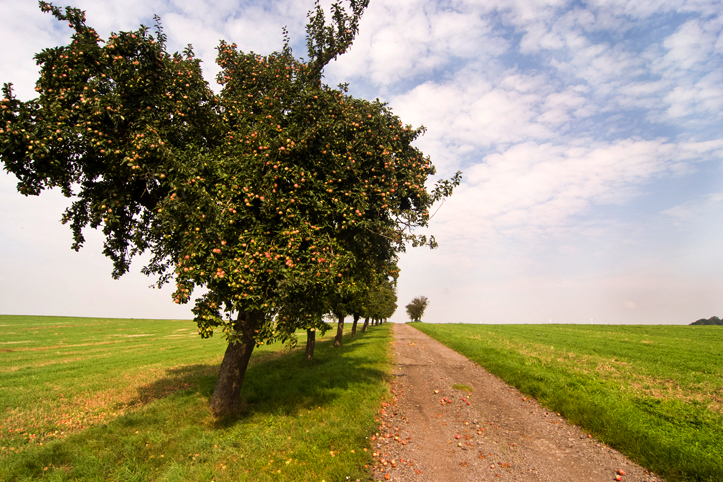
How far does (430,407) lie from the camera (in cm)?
1190

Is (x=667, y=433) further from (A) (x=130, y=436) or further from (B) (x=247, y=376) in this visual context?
(B) (x=247, y=376)

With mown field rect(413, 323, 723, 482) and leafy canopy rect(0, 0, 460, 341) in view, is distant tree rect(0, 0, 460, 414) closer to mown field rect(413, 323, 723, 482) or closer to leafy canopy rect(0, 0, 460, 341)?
leafy canopy rect(0, 0, 460, 341)

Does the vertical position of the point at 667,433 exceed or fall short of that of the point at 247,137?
it falls short

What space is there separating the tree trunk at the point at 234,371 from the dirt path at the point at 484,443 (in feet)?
17.6

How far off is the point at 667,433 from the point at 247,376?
16544 millimetres

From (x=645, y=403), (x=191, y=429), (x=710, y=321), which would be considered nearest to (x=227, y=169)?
(x=191, y=429)

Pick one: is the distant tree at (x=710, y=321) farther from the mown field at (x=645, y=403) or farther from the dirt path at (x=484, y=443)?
the dirt path at (x=484, y=443)

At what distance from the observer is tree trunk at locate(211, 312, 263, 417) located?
1106 cm

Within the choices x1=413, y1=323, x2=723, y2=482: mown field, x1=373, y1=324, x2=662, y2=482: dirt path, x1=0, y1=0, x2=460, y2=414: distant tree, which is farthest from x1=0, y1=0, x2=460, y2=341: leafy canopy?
x1=413, y1=323, x2=723, y2=482: mown field

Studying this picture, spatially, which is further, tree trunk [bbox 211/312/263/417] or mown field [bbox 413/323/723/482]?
tree trunk [bbox 211/312/263/417]

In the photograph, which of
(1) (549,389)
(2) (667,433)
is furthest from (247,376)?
(2) (667,433)

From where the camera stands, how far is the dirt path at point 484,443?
7.05 m

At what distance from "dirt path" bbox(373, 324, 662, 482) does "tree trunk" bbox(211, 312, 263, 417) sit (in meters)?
5.36

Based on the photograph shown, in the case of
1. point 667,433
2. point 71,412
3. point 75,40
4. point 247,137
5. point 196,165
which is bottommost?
point 71,412
